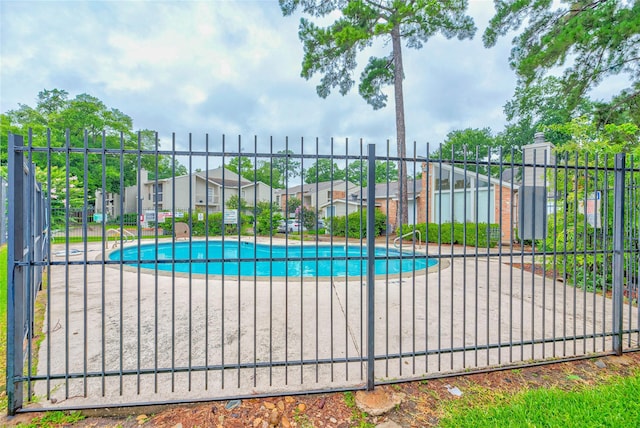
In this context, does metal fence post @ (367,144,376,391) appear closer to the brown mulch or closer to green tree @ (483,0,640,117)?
the brown mulch

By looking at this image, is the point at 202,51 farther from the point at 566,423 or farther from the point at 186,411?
the point at 566,423

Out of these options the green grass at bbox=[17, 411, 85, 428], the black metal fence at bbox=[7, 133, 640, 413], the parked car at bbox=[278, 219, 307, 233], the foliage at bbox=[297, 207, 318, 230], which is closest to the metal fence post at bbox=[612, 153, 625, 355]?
the black metal fence at bbox=[7, 133, 640, 413]

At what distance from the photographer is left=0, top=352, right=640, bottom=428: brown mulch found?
1.93 metres

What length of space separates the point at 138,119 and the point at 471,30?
1016 inches

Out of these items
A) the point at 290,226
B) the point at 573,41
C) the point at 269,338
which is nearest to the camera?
the point at 269,338

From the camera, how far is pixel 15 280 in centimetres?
195

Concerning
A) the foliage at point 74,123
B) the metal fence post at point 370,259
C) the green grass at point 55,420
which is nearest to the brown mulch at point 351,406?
the green grass at point 55,420

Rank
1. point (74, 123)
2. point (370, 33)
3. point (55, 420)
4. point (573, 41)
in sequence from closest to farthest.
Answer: point (55, 420), point (573, 41), point (370, 33), point (74, 123)

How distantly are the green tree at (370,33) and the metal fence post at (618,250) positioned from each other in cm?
1122

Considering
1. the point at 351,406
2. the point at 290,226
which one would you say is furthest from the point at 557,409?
the point at 290,226

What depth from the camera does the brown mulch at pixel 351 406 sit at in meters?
1.93

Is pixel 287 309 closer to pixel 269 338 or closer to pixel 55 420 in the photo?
pixel 269 338

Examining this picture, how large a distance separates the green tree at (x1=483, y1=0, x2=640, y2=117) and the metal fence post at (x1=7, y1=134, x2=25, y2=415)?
35.4 feet

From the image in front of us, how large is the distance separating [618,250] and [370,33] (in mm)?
12838
